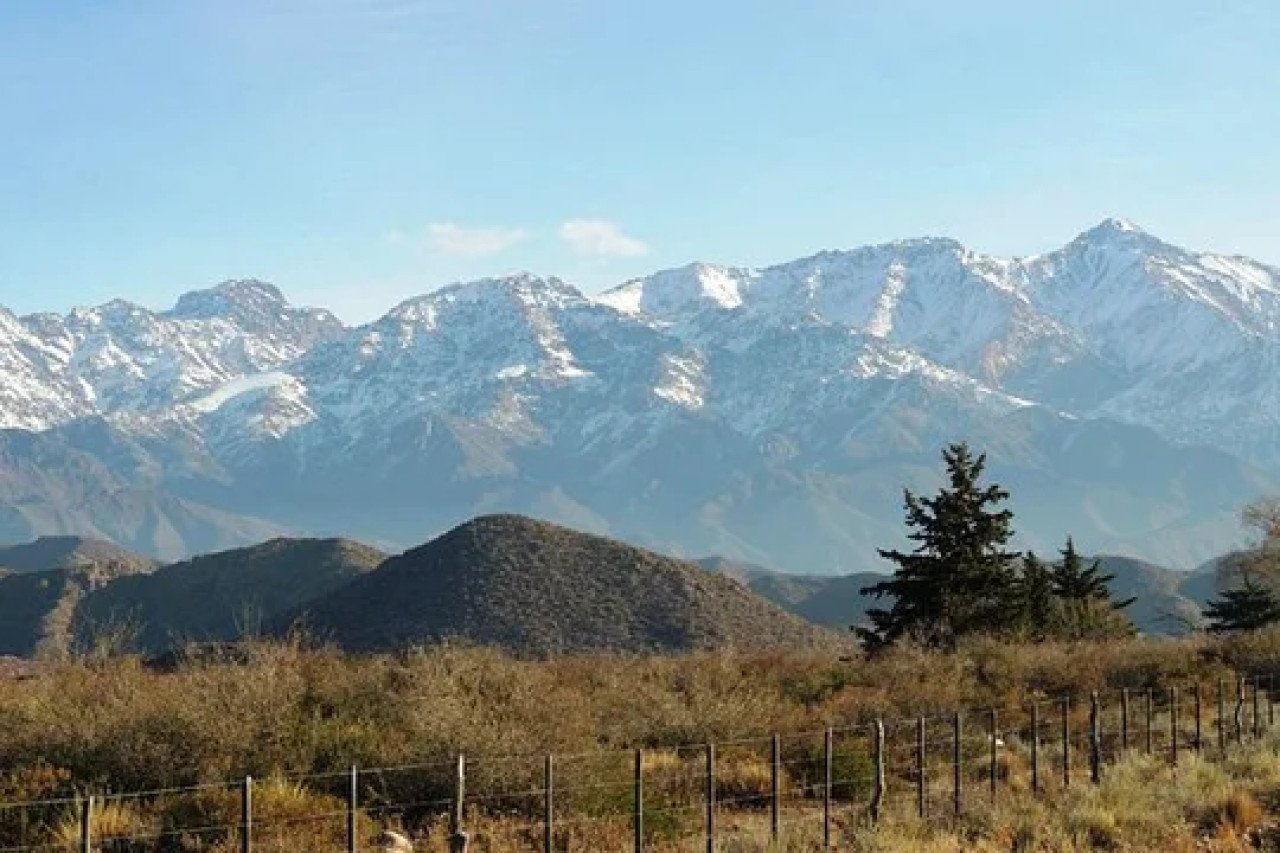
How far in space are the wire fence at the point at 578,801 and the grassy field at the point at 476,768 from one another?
5 centimetres

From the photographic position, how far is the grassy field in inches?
705

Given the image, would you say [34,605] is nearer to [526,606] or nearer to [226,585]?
[226,585]

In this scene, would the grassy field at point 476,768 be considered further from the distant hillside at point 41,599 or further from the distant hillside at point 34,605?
the distant hillside at point 34,605

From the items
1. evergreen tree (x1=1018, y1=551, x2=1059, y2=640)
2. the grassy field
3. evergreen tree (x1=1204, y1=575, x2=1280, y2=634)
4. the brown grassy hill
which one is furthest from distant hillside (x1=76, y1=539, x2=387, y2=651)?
the grassy field

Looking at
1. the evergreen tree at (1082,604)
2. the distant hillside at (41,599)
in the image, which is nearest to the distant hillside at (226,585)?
the distant hillside at (41,599)

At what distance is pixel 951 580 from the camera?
51.1m

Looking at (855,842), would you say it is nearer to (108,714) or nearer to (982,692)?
(108,714)

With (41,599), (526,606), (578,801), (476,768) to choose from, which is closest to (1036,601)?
(578,801)

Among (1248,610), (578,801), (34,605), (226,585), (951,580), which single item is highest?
(226,585)

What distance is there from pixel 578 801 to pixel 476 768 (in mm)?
1499

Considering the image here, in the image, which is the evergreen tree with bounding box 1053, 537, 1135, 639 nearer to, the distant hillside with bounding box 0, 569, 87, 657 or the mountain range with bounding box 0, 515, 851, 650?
the mountain range with bounding box 0, 515, 851, 650

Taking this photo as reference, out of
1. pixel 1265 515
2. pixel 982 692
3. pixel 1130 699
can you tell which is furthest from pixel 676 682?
pixel 1265 515

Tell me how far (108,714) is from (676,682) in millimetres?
13868

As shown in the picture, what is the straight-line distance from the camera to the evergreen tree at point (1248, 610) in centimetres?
6812
